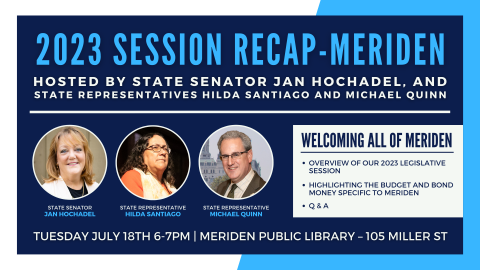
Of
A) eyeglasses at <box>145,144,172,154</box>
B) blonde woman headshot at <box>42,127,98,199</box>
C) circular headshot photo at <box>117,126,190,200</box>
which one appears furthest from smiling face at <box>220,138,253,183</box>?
blonde woman headshot at <box>42,127,98,199</box>

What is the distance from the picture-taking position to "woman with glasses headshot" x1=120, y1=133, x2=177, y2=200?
612 centimetres

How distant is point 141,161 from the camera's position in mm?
6141

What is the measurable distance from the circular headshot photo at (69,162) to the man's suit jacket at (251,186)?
1617mm

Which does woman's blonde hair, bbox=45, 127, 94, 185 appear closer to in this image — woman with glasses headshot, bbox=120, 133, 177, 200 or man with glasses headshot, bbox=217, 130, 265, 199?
woman with glasses headshot, bbox=120, 133, 177, 200

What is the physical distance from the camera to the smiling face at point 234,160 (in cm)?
612

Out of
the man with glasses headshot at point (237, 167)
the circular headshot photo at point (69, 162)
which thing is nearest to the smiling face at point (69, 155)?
the circular headshot photo at point (69, 162)

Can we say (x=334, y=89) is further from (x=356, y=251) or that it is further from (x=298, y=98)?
(x=356, y=251)

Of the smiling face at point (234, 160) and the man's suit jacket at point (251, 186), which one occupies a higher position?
the smiling face at point (234, 160)

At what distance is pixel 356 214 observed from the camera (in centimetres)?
618

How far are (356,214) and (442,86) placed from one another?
2129mm

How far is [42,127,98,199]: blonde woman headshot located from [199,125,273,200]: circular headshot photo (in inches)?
62.1

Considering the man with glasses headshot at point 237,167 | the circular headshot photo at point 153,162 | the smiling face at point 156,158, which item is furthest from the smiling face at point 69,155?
the man with glasses headshot at point 237,167

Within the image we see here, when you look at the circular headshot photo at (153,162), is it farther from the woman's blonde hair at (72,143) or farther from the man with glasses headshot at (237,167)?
the man with glasses headshot at (237,167)
